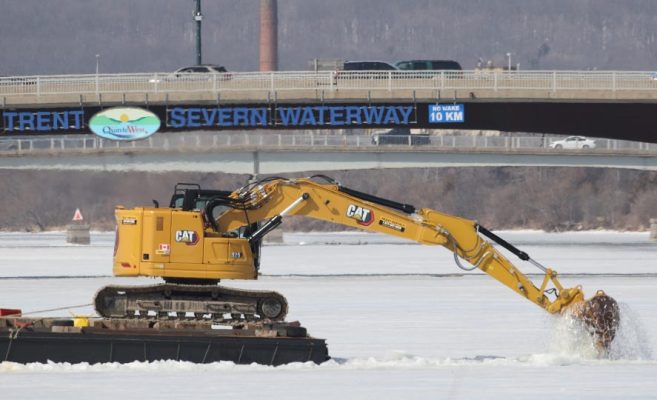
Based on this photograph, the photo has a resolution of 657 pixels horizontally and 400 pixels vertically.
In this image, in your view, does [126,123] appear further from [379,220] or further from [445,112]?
[379,220]

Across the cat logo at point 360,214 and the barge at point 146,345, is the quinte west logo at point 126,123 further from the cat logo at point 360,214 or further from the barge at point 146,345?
the barge at point 146,345

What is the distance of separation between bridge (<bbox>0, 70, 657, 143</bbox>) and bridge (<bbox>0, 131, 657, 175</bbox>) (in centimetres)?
1291

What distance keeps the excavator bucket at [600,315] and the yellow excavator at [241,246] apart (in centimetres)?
2

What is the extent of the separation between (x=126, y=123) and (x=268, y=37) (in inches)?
2654

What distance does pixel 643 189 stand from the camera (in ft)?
473

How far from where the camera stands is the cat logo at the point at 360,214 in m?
24.6

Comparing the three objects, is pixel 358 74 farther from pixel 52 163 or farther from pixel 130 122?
pixel 52 163

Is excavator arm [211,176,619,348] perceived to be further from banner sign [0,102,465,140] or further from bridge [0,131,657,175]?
bridge [0,131,657,175]

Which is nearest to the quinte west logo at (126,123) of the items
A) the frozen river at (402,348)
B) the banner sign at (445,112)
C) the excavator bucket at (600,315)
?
the banner sign at (445,112)

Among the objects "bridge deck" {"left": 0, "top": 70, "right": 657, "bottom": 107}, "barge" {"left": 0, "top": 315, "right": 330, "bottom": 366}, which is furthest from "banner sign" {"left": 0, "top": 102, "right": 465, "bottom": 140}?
"barge" {"left": 0, "top": 315, "right": 330, "bottom": 366}

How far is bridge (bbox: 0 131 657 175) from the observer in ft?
261

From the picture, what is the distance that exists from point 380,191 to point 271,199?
13786 cm

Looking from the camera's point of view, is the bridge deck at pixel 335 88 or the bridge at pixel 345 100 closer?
the bridge deck at pixel 335 88

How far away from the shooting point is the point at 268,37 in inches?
5241
